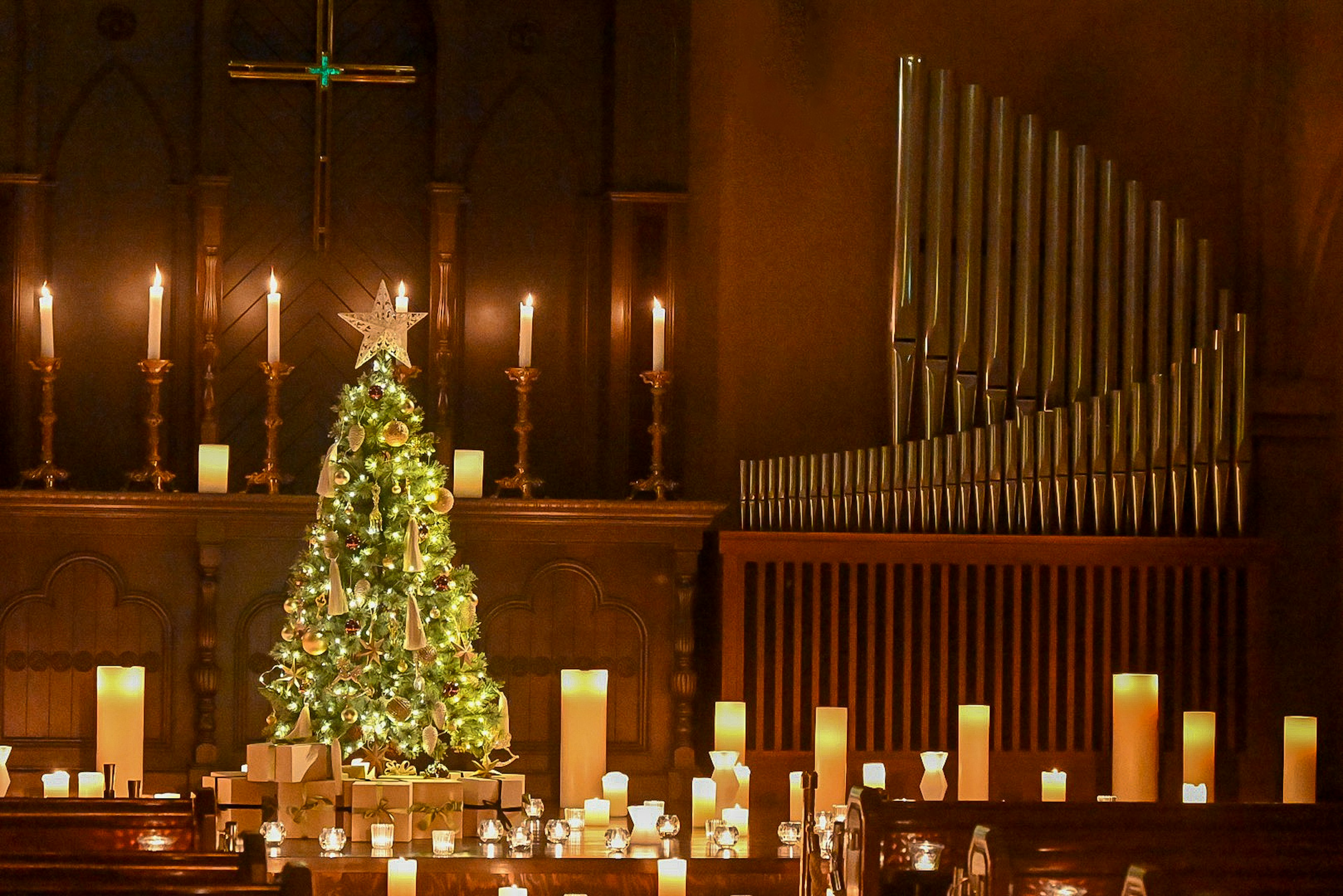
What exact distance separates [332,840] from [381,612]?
982 millimetres

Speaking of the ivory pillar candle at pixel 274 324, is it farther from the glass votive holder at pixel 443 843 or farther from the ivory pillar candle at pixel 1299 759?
the ivory pillar candle at pixel 1299 759

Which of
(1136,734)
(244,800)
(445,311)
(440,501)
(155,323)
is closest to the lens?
(244,800)

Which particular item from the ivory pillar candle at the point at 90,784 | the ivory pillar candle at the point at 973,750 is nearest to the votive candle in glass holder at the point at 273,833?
the ivory pillar candle at the point at 90,784

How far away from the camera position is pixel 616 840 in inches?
274

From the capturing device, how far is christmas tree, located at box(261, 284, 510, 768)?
743 cm

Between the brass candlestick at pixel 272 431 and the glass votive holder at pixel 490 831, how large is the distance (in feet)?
6.09

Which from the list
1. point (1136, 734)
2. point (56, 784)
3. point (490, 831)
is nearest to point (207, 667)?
point (56, 784)

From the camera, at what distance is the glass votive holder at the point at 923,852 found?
559cm

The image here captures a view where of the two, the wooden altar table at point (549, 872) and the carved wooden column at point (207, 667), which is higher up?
the carved wooden column at point (207, 667)

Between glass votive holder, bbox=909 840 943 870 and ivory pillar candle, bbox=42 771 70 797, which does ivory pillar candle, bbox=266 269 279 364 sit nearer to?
ivory pillar candle, bbox=42 771 70 797

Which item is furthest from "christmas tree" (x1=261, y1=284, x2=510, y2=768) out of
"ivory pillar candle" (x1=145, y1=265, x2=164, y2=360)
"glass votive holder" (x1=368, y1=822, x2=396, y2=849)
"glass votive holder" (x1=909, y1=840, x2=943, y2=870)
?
"glass votive holder" (x1=909, y1=840, x2=943, y2=870)

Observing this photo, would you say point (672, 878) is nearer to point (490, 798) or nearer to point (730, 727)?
point (490, 798)

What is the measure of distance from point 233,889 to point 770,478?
4.70 metres

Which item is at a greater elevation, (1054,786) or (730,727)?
(730,727)
